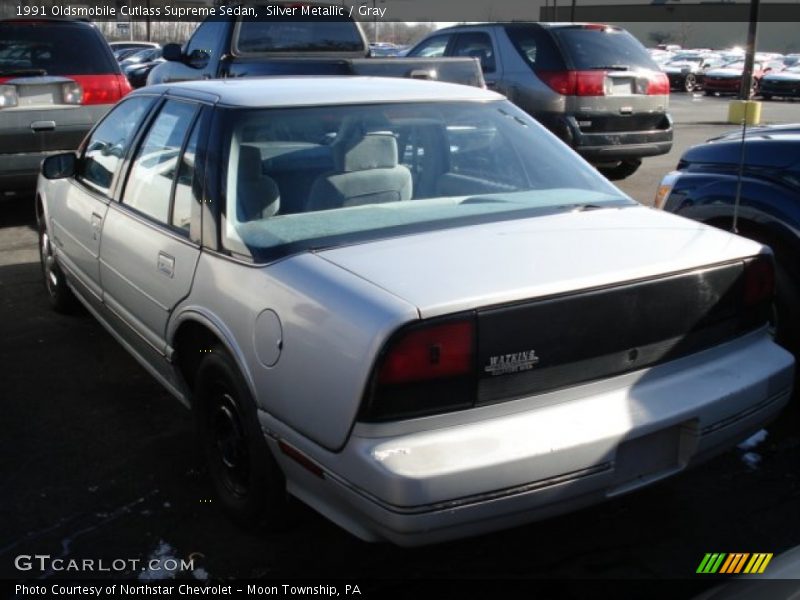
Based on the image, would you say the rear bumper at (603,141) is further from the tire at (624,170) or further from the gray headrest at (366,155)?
the gray headrest at (366,155)

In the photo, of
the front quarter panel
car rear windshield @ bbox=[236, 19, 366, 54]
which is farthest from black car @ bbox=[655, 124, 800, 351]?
car rear windshield @ bbox=[236, 19, 366, 54]

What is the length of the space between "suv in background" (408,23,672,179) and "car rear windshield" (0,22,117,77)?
14.7 feet

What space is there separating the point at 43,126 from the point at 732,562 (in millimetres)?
6959

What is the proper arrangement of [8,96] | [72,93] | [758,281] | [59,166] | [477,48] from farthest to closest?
[477,48]
[72,93]
[8,96]
[59,166]
[758,281]

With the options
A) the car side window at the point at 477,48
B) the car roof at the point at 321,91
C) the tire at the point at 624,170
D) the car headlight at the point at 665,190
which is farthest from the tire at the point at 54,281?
the tire at the point at 624,170

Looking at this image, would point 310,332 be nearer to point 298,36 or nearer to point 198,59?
point 198,59

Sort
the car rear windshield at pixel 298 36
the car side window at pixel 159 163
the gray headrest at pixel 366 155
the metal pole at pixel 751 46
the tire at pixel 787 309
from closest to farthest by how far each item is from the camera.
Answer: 1. the gray headrest at pixel 366 155
2. the car side window at pixel 159 163
3. the tire at pixel 787 309
4. the car rear windshield at pixel 298 36
5. the metal pole at pixel 751 46

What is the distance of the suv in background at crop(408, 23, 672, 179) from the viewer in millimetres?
9422

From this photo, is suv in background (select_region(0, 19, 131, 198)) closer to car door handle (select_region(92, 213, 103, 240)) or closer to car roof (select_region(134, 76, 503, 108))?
car door handle (select_region(92, 213, 103, 240))

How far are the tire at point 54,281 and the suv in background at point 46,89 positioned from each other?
2.30 m

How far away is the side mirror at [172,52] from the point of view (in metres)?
9.62

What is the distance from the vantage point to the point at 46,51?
796 cm

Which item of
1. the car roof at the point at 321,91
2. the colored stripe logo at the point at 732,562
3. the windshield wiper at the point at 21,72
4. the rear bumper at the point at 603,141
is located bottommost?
the colored stripe logo at the point at 732,562

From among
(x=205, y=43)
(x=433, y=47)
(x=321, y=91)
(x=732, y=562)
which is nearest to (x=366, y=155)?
(x=321, y=91)
